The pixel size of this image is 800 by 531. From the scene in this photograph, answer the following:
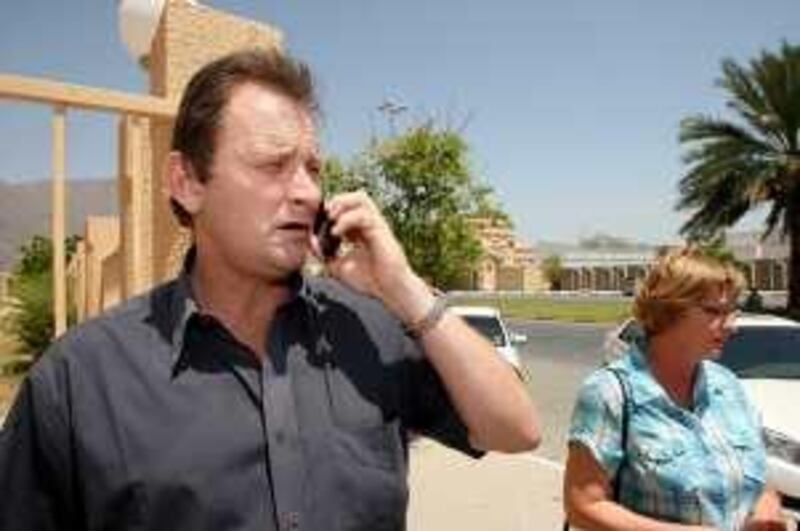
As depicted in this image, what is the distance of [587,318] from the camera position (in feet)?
159

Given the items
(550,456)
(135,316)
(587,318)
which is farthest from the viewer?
(587,318)

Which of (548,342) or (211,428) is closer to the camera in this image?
(211,428)

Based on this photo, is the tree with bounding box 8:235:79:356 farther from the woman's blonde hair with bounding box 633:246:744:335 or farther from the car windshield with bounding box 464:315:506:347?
the woman's blonde hair with bounding box 633:246:744:335

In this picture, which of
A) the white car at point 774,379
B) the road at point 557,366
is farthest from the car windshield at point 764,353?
the road at point 557,366

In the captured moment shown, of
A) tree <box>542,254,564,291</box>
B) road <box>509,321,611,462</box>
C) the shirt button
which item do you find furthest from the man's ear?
tree <box>542,254,564,291</box>

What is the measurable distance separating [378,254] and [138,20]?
10.3 m

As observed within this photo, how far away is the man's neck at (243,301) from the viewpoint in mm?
2277

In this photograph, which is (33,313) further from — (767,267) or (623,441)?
(767,267)

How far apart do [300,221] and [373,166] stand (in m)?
16.7

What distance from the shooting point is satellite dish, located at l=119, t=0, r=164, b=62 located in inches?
474

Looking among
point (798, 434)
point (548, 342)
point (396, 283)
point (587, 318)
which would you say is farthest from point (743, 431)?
point (587, 318)

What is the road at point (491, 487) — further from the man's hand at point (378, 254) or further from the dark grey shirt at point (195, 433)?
the dark grey shirt at point (195, 433)

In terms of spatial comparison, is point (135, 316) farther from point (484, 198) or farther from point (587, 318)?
point (587, 318)

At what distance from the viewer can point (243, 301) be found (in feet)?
7.51
